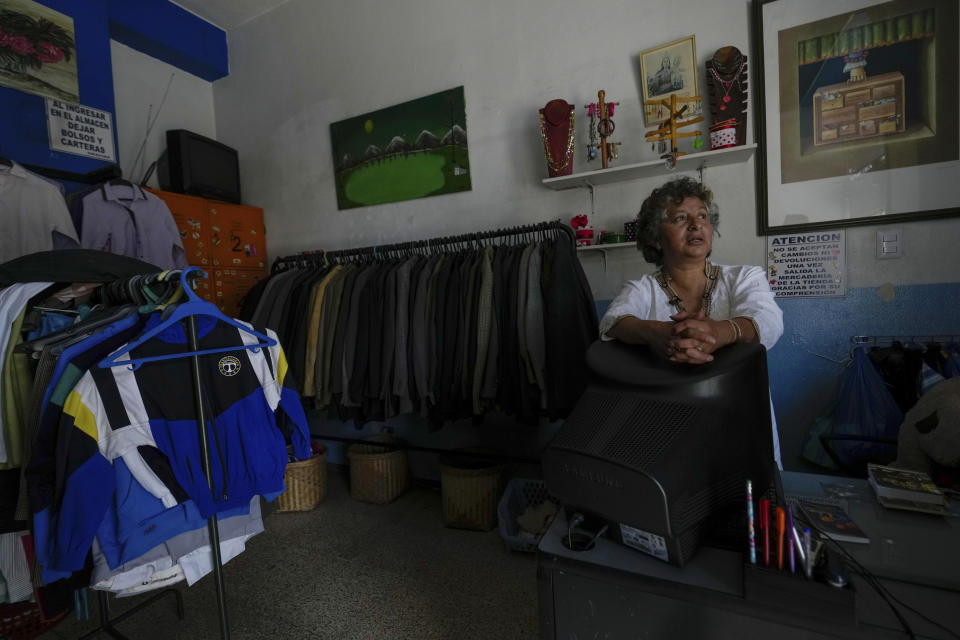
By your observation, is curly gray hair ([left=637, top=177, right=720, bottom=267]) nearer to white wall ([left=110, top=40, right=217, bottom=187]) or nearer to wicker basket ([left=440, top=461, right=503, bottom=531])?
wicker basket ([left=440, top=461, right=503, bottom=531])

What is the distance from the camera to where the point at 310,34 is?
129 inches

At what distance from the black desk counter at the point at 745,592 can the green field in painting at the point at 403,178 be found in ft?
7.80

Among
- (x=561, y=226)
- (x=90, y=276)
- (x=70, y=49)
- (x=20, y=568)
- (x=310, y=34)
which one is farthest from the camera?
(x=310, y=34)

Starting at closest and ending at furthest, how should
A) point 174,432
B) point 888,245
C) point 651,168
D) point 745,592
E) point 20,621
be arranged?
point 745,592 → point 174,432 → point 20,621 → point 888,245 → point 651,168

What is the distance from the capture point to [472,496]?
238cm

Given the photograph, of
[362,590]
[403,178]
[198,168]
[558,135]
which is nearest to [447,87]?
[403,178]

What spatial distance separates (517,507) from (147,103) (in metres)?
3.72

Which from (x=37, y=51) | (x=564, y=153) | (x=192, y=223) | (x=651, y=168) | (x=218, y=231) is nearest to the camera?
(x=651, y=168)

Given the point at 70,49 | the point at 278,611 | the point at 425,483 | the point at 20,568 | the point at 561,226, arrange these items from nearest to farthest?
the point at 20,568 → the point at 278,611 → the point at 561,226 → the point at 70,49 → the point at 425,483

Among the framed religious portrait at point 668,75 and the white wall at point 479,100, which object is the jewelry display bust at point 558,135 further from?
the framed religious portrait at point 668,75

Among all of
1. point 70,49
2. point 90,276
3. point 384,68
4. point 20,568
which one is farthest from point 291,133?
point 20,568

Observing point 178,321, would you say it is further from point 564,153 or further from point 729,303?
point 564,153

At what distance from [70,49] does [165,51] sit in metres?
0.73

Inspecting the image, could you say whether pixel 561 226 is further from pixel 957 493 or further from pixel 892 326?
pixel 957 493
